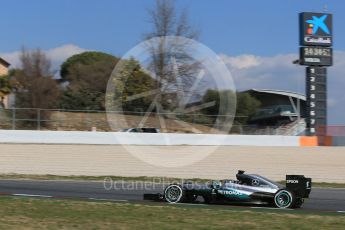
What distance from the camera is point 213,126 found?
122ft

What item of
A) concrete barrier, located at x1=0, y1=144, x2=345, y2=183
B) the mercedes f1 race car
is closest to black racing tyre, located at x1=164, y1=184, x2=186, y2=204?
the mercedes f1 race car

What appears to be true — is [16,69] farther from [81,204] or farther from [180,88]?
[81,204]

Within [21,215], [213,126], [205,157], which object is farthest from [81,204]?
[213,126]

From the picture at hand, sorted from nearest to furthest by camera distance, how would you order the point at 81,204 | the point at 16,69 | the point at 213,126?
the point at 81,204
the point at 213,126
the point at 16,69

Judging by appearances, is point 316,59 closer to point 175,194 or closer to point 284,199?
point 284,199

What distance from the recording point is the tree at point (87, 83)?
4550 cm

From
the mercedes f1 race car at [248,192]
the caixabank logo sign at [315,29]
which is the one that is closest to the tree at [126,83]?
the mercedes f1 race car at [248,192]

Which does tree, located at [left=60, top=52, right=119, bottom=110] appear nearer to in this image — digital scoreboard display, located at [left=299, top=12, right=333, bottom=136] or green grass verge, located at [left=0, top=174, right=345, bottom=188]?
digital scoreboard display, located at [left=299, top=12, right=333, bottom=136]

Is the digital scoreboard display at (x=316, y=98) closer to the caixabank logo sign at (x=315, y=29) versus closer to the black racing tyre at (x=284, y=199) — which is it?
the caixabank logo sign at (x=315, y=29)

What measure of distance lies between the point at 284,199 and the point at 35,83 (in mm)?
33984

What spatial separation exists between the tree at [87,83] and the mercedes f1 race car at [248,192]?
28685mm

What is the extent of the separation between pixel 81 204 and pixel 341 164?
20.6m

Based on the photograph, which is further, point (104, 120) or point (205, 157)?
point (104, 120)

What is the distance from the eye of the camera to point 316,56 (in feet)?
140
